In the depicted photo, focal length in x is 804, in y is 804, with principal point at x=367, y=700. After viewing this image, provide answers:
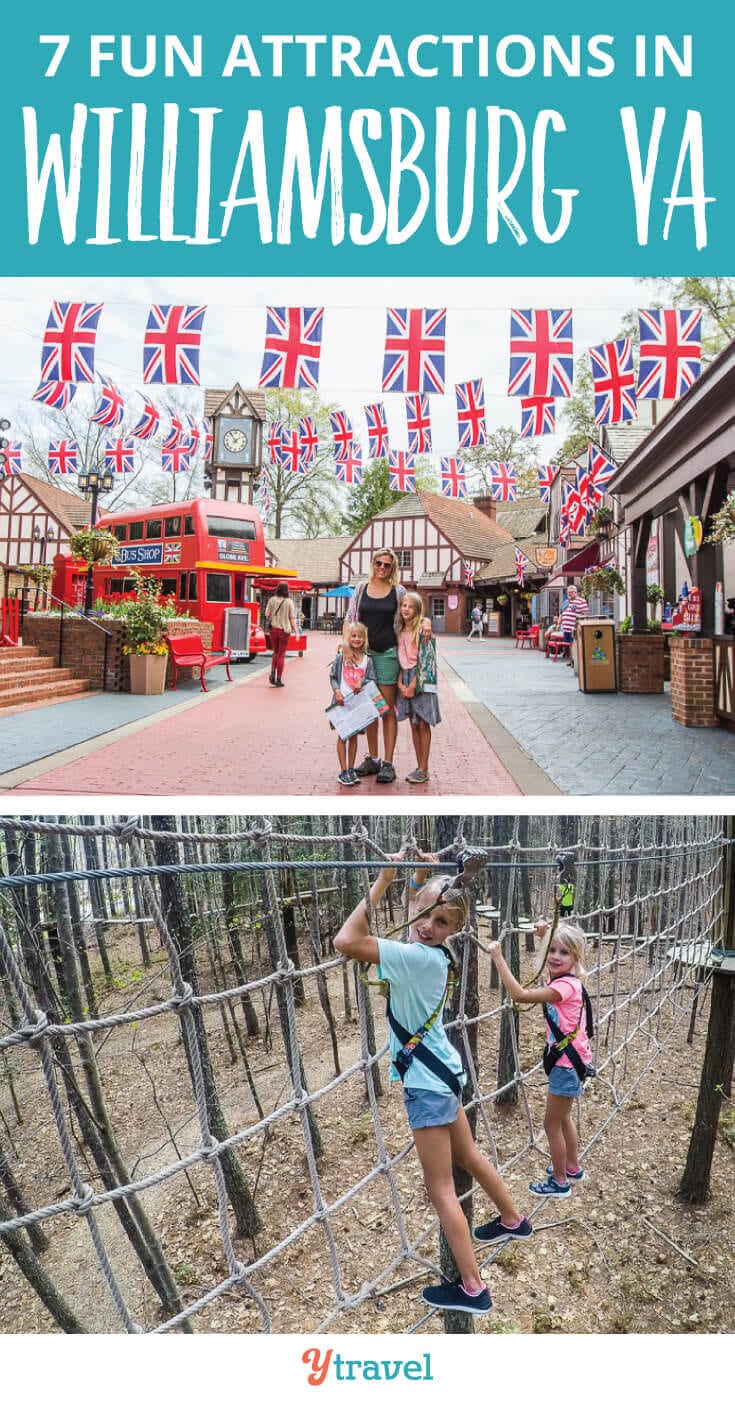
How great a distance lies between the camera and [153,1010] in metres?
1.83

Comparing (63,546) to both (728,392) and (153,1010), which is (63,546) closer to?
(728,392)

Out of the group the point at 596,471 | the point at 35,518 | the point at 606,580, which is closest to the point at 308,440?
the point at 606,580

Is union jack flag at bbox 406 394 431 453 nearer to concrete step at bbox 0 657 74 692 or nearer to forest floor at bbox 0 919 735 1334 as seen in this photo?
concrete step at bbox 0 657 74 692

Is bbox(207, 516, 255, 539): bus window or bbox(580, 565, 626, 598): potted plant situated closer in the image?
bbox(207, 516, 255, 539): bus window

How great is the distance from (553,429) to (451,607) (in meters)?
6.31

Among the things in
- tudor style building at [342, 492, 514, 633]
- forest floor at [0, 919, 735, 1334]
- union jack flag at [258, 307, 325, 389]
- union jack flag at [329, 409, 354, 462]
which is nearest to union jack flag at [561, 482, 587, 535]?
tudor style building at [342, 492, 514, 633]

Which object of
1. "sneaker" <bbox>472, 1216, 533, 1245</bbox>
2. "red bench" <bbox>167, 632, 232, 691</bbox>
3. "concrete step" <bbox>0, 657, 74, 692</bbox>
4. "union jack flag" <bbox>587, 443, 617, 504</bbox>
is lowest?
"sneaker" <bbox>472, 1216, 533, 1245</bbox>

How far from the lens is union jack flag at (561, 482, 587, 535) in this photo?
13133mm

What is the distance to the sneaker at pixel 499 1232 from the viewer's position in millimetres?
2361

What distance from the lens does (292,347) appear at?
509 centimetres

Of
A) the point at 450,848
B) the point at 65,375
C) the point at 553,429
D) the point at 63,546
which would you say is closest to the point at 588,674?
the point at 553,429

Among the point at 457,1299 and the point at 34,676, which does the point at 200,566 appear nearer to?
the point at 34,676

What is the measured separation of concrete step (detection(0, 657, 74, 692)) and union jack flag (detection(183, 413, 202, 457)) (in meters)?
2.35
